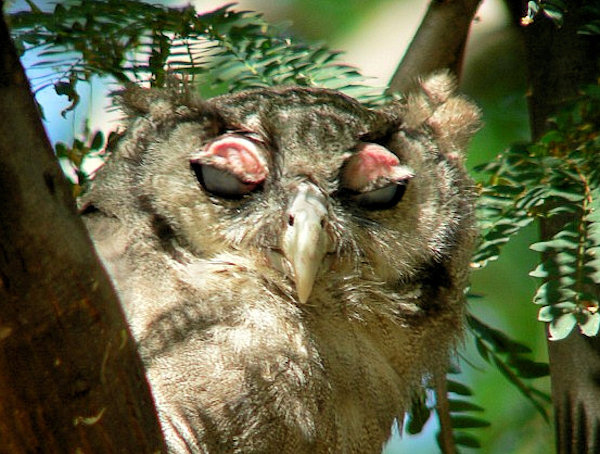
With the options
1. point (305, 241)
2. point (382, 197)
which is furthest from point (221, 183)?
point (382, 197)

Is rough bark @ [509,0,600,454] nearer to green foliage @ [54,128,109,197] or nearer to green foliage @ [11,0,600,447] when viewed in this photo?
green foliage @ [11,0,600,447]

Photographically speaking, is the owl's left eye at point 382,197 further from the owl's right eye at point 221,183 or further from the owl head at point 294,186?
the owl's right eye at point 221,183

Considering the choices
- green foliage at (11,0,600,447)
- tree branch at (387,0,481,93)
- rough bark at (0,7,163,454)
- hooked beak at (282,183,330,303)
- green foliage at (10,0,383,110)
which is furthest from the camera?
tree branch at (387,0,481,93)

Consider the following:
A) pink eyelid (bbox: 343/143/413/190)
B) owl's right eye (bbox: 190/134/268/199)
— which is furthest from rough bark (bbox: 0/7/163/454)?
pink eyelid (bbox: 343/143/413/190)

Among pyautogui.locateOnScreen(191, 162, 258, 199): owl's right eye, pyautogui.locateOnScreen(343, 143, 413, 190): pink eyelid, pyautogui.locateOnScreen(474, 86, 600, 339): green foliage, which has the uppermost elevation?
pyautogui.locateOnScreen(191, 162, 258, 199): owl's right eye

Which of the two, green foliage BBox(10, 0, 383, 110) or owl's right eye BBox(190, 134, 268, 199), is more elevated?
green foliage BBox(10, 0, 383, 110)

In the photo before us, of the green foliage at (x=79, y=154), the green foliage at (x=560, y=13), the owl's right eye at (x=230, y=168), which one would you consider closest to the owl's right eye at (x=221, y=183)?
the owl's right eye at (x=230, y=168)
